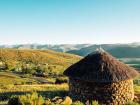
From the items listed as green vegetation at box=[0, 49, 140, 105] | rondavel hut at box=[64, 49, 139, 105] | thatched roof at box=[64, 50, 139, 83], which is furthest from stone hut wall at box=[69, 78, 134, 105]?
green vegetation at box=[0, 49, 140, 105]

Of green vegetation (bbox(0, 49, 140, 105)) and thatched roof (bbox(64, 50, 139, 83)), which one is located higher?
thatched roof (bbox(64, 50, 139, 83))

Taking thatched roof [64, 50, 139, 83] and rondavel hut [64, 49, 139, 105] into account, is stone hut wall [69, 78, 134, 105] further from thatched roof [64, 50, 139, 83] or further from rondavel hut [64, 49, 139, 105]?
thatched roof [64, 50, 139, 83]

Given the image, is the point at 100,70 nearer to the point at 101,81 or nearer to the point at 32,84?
the point at 101,81

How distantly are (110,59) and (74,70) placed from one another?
3665 mm

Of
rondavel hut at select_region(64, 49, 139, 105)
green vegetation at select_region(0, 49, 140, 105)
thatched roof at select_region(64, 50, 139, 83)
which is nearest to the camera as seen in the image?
green vegetation at select_region(0, 49, 140, 105)

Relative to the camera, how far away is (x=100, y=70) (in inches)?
1121

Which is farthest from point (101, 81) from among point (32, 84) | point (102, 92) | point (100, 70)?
point (32, 84)

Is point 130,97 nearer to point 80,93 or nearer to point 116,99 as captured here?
point 116,99

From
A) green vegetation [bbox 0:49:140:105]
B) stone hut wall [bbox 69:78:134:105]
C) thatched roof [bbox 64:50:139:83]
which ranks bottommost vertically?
green vegetation [bbox 0:49:140:105]

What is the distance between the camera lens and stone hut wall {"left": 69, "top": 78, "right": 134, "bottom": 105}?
28.0 m

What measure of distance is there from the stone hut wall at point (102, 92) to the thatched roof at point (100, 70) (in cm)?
67

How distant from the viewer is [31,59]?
134 m

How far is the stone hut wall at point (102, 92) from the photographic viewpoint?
28.0 metres

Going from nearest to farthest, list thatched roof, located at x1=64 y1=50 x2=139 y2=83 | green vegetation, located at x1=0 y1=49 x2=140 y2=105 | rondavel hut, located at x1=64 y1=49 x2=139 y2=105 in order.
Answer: green vegetation, located at x1=0 y1=49 x2=140 y2=105 → thatched roof, located at x1=64 y1=50 x2=139 y2=83 → rondavel hut, located at x1=64 y1=49 x2=139 y2=105
